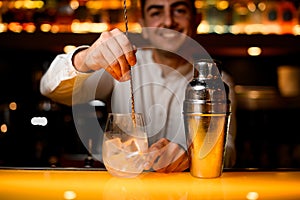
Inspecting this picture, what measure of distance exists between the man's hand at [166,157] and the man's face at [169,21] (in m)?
1.04

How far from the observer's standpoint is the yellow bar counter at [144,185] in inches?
32.9

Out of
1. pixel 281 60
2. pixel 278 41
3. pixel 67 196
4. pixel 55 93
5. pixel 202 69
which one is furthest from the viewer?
pixel 281 60

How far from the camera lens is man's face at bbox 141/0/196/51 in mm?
2039

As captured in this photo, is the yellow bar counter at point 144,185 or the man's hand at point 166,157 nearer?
the yellow bar counter at point 144,185

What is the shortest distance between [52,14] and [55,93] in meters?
0.92

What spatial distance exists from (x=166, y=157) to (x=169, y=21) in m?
1.09

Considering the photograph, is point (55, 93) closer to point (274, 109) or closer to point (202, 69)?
point (202, 69)

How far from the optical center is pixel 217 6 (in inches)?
102

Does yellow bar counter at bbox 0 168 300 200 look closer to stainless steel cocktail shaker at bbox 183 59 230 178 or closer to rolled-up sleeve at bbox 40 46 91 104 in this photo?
stainless steel cocktail shaker at bbox 183 59 230 178

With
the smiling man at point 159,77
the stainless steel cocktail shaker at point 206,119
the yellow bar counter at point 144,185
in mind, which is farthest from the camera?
the smiling man at point 159,77

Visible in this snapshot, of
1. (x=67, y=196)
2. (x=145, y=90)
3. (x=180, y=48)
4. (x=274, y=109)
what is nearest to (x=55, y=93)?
(x=145, y=90)

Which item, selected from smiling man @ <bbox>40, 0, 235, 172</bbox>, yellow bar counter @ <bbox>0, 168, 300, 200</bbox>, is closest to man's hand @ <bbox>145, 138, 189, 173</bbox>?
yellow bar counter @ <bbox>0, 168, 300, 200</bbox>

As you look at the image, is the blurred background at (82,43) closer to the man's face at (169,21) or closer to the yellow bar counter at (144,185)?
the man's face at (169,21)

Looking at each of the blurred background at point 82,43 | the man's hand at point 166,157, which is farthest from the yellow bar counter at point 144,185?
the blurred background at point 82,43
